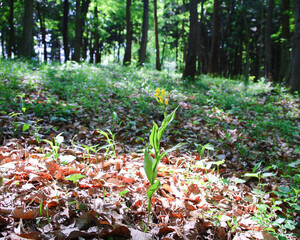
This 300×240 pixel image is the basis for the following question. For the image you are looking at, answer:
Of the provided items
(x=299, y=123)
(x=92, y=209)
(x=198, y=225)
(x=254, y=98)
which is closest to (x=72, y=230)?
(x=92, y=209)

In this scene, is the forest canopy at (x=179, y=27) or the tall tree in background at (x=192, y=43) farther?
the forest canopy at (x=179, y=27)

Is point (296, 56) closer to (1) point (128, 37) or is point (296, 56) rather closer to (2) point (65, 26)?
(1) point (128, 37)

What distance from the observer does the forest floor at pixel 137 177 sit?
1.52 m

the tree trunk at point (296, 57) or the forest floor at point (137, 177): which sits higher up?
the tree trunk at point (296, 57)

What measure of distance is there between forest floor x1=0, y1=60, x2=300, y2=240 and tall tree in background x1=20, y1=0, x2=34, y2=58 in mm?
7783

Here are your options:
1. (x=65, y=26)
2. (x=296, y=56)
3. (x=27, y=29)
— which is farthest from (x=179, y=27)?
(x=296, y=56)

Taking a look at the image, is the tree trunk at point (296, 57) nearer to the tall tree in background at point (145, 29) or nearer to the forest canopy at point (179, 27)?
the forest canopy at point (179, 27)

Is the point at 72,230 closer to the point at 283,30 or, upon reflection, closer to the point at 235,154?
the point at 235,154

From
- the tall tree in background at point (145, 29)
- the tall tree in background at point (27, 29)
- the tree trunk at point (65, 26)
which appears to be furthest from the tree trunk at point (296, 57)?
the tall tree in background at point (27, 29)

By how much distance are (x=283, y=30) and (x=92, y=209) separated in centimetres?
1189

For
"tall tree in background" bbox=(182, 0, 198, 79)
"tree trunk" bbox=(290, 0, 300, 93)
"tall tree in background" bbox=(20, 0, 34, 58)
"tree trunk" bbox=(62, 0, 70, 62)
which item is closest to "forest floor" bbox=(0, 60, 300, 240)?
"tree trunk" bbox=(290, 0, 300, 93)

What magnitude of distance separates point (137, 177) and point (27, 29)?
11.7 metres

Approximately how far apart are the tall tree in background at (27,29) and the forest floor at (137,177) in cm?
778

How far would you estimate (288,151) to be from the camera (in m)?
3.21
